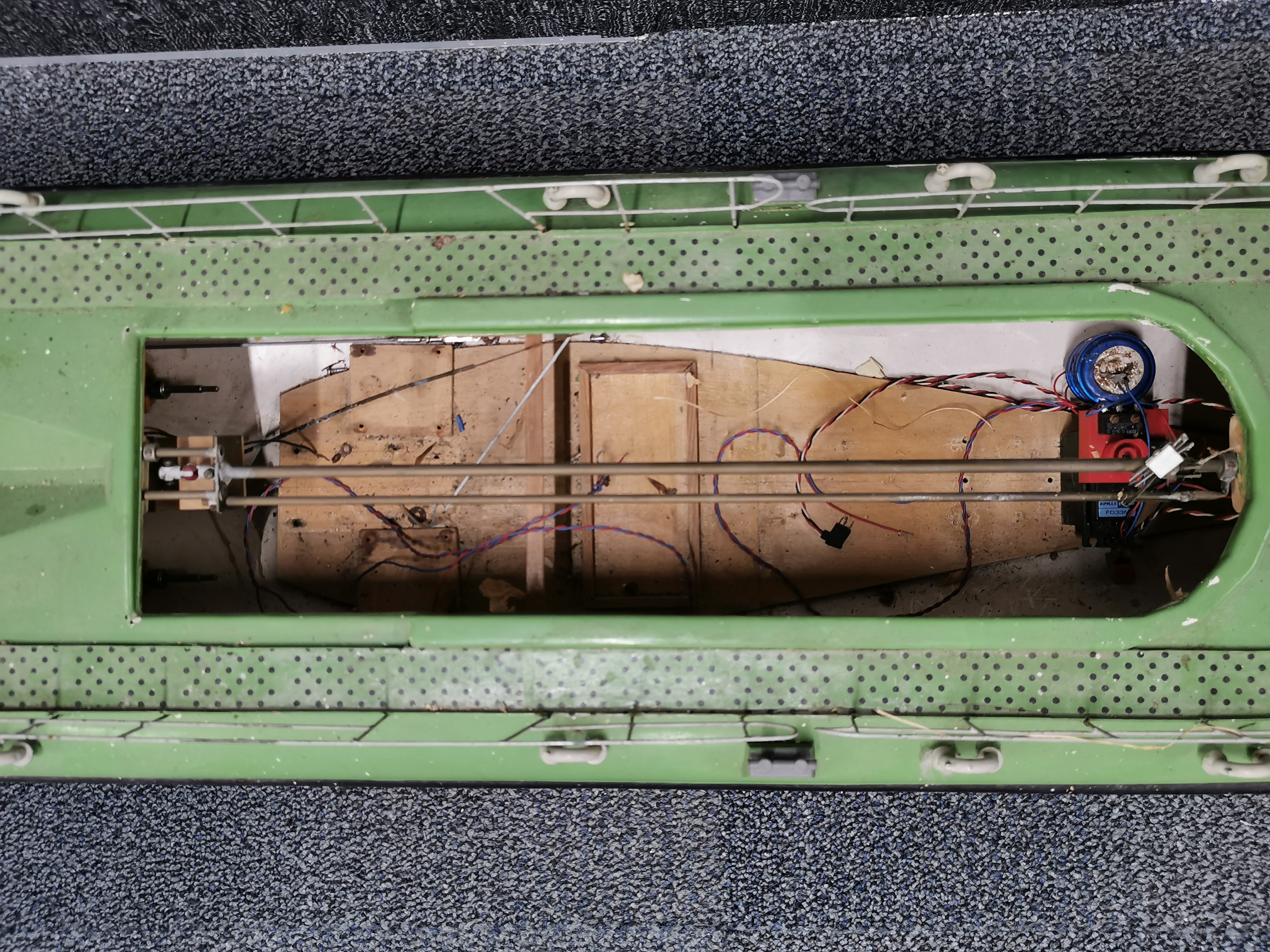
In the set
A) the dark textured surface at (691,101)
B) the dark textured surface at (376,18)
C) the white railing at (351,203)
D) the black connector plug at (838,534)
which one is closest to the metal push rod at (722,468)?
the black connector plug at (838,534)

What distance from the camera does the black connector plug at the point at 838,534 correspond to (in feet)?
7.21

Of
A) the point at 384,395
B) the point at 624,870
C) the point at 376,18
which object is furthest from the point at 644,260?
the point at 624,870

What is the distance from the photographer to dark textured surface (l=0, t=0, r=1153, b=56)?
2.49 meters

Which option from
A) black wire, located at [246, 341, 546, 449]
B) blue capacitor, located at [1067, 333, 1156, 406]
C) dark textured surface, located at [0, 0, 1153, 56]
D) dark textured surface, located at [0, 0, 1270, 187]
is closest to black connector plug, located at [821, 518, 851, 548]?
blue capacitor, located at [1067, 333, 1156, 406]

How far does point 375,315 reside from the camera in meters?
1.82

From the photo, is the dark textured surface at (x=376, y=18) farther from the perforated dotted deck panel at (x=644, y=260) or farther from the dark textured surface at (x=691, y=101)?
the perforated dotted deck panel at (x=644, y=260)

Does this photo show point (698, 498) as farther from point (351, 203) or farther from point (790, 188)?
point (351, 203)

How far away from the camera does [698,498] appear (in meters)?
1.87

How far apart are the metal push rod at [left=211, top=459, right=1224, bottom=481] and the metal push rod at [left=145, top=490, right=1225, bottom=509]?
0.05 m

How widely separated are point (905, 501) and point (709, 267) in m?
0.68

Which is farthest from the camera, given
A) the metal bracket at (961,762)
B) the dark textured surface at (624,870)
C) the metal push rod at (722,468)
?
the dark textured surface at (624,870)

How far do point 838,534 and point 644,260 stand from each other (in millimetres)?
836

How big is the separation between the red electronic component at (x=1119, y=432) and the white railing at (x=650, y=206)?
51 centimetres

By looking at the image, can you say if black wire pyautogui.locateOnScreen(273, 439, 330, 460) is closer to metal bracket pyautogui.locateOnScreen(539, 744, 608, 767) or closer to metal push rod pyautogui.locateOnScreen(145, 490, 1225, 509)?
metal push rod pyautogui.locateOnScreen(145, 490, 1225, 509)
